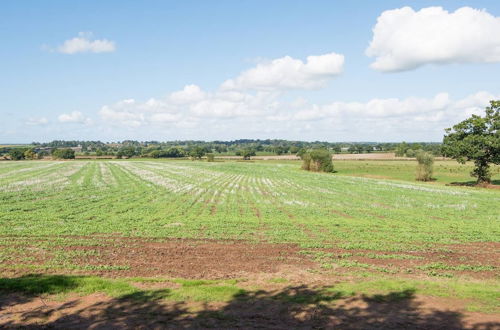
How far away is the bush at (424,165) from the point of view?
71.8 meters

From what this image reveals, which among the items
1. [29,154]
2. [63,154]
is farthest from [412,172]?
[29,154]

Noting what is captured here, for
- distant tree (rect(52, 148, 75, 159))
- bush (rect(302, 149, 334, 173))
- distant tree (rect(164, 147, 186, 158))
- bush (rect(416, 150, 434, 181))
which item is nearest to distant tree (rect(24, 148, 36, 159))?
distant tree (rect(52, 148, 75, 159))

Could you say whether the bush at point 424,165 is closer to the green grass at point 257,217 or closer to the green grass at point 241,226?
the green grass at point 257,217

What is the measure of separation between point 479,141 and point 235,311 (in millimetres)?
57749

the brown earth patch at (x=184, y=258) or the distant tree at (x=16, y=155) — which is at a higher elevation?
the distant tree at (x=16, y=155)

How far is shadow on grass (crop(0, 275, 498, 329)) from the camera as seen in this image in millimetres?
9070

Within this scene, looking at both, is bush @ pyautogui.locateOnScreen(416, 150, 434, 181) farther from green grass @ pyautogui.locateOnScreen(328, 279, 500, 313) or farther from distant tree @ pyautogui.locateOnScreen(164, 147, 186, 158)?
distant tree @ pyautogui.locateOnScreen(164, 147, 186, 158)

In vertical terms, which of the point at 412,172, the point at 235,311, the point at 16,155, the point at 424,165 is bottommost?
the point at 412,172

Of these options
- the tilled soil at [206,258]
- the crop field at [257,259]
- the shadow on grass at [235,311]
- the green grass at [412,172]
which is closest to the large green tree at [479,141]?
the green grass at [412,172]

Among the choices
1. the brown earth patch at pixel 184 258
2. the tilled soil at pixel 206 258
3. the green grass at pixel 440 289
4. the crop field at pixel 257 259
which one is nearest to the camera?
the crop field at pixel 257 259

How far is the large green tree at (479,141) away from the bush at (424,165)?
13.6 m

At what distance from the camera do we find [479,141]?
53.8 metres

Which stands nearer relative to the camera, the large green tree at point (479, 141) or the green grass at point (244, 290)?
→ the green grass at point (244, 290)

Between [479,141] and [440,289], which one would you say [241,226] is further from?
[479,141]
